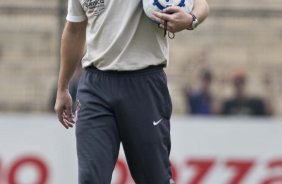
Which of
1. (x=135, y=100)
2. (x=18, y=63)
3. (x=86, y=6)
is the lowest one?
(x=18, y=63)

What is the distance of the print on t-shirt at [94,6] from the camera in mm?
5512

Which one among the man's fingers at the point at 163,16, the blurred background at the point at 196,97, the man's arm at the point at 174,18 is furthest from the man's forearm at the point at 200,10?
the blurred background at the point at 196,97

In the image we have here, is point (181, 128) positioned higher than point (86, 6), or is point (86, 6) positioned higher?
point (86, 6)

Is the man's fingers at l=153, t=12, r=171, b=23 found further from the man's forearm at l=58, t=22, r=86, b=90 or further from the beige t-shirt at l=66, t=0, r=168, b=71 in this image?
the man's forearm at l=58, t=22, r=86, b=90

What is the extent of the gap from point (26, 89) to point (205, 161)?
3.80 m

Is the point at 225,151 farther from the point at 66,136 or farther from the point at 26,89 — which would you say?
the point at 26,89

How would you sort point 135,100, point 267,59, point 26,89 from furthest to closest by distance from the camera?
point 267,59, point 26,89, point 135,100

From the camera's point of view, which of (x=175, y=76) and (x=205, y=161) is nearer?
(x=205, y=161)

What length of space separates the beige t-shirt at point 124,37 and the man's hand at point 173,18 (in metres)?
0.23

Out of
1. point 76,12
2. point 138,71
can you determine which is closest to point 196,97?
point 76,12

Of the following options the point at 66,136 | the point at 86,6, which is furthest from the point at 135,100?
the point at 66,136

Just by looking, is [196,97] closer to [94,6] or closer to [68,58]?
[68,58]

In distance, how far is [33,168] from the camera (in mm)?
10227

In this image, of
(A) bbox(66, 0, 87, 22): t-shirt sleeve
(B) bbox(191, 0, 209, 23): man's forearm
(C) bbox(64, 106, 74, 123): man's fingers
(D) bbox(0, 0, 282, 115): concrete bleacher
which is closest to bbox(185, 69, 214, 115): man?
(D) bbox(0, 0, 282, 115): concrete bleacher
